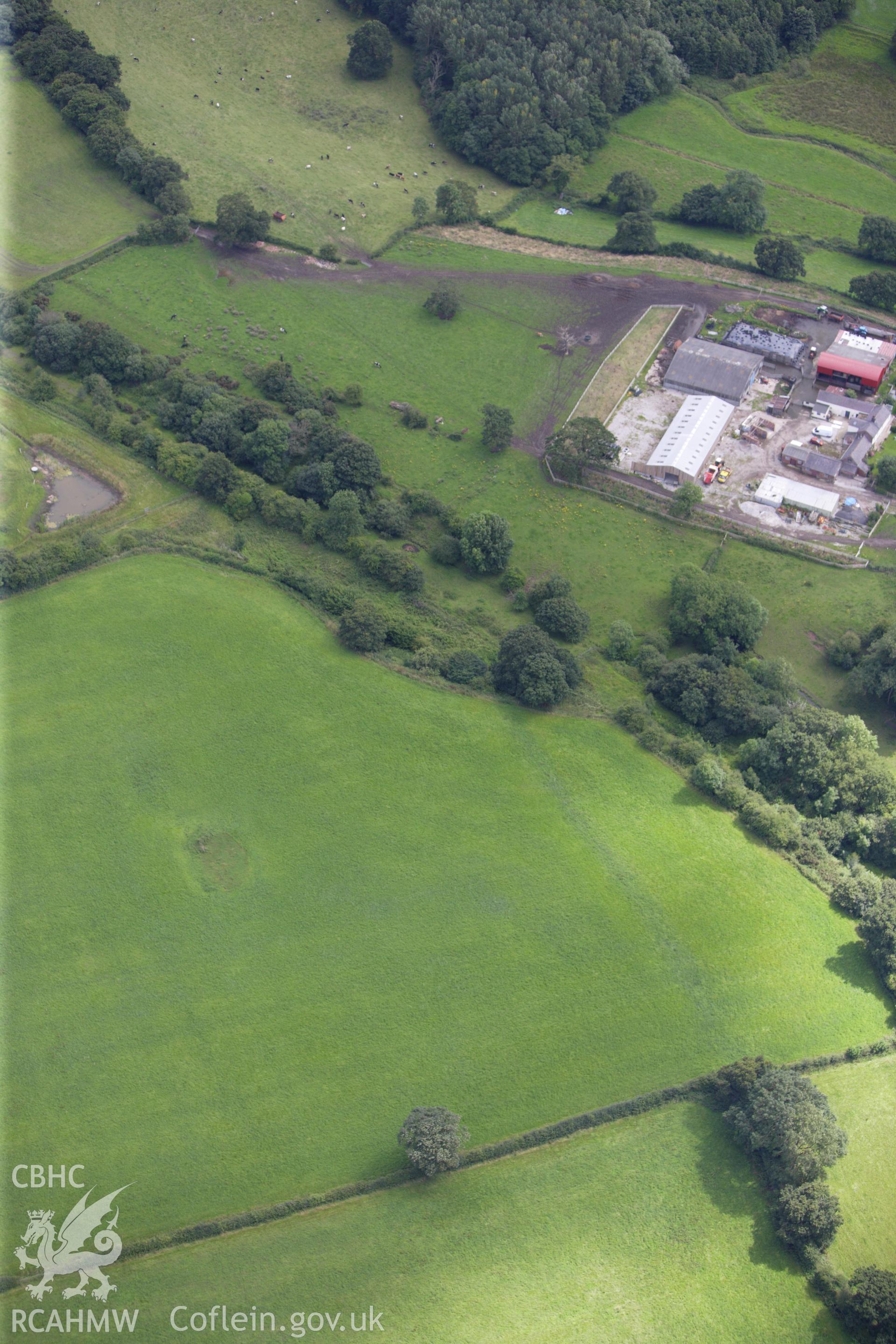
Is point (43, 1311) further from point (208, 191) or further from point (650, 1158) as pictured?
point (208, 191)

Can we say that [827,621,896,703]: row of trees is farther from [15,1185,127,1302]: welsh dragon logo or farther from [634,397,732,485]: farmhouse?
[15,1185,127,1302]: welsh dragon logo

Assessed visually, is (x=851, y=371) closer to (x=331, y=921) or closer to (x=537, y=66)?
(x=537, y=66)

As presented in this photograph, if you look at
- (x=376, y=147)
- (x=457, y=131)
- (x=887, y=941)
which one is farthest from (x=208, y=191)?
(x=887, y=941)

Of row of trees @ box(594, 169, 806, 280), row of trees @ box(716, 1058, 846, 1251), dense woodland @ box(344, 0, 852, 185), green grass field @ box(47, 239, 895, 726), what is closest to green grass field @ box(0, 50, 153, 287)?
green grass field @ box(47, 239, 895, 726)

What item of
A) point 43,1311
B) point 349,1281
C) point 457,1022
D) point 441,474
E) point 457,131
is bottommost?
point 43,1311

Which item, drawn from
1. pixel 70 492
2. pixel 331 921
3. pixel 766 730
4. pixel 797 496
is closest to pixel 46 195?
pixel 70 492
